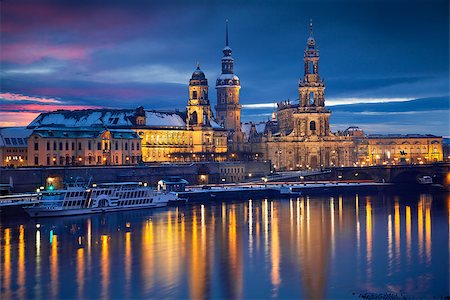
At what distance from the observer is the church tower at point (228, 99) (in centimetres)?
17300

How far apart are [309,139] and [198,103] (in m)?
26.0

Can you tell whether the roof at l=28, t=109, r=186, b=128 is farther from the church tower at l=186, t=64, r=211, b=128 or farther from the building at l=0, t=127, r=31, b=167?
the building at l=0, t=127, r=31, b=167

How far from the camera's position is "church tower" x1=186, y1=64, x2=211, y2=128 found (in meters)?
156

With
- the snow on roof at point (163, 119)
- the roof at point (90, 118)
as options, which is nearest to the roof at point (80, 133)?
the roof at point (90, 118)

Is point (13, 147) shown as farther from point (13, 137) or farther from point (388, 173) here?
point (388, 173)

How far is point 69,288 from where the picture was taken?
2154 inches

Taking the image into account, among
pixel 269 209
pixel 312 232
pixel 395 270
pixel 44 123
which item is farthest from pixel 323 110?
pixel 395 270

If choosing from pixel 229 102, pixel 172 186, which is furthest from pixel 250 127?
pixel 172 186

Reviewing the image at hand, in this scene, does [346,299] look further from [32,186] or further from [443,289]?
[32,186]

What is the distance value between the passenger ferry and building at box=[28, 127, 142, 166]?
73.5 ft

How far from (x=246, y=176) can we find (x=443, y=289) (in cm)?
9507

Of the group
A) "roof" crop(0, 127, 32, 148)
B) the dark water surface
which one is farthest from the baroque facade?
the dark water surface

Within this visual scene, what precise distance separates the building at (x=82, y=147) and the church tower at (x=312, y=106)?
4278 centimetres

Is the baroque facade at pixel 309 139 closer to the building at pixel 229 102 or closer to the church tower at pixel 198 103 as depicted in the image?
the building at pixel 229 102
